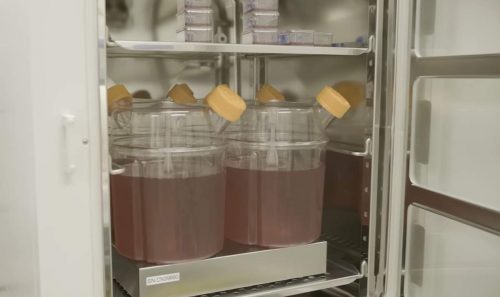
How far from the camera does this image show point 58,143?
938 millimetres

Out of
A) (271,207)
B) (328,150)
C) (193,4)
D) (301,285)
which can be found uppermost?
(193,4)

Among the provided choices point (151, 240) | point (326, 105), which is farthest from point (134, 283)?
point (326, 105)

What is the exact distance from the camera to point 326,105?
125 centimetres

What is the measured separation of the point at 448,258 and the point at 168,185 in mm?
661

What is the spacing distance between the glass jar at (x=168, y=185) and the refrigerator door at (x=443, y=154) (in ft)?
1.30

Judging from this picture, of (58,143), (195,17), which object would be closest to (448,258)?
(195,17)

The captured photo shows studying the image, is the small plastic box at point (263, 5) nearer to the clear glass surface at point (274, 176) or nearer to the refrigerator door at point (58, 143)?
the clear glass surface at point (274, 176)

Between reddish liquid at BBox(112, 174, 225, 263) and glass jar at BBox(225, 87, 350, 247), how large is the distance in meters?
0.11

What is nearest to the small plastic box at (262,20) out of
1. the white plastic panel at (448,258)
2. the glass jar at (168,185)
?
the glass jar at (168,185)

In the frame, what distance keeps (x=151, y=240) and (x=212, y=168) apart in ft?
0.68

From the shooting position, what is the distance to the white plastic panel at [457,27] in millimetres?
1162

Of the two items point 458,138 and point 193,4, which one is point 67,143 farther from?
point 458,138

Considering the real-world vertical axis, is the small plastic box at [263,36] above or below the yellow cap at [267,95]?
above

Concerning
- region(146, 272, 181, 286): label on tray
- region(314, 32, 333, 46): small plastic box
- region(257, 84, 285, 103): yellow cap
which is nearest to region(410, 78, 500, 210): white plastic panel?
region(314, 32, 333, 46): small plastic box
